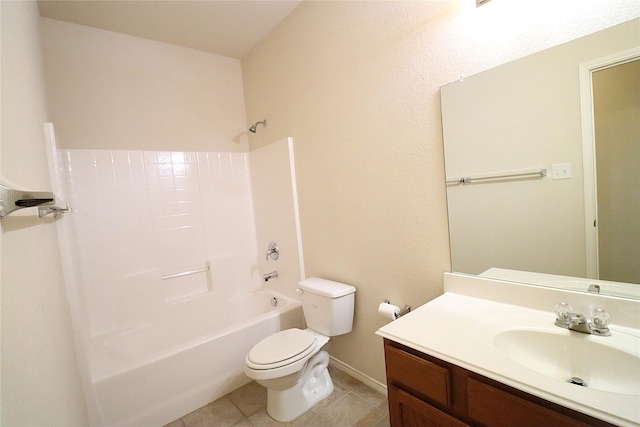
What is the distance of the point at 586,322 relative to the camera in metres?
0.92

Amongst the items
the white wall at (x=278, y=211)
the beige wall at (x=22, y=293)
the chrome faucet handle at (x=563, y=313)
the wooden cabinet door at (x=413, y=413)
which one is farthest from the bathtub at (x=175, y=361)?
the chrome faucet handle at (x=563, y=313)

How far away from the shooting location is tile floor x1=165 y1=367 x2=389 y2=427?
159 centimetres

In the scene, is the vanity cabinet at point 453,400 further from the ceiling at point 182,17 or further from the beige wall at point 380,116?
the ceiling at point 182,17

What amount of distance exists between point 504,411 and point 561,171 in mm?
866

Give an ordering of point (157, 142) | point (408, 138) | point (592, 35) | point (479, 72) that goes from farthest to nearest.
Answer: point (157, 142) → point (408, 138) → point (479, 72) → point (592, 35)

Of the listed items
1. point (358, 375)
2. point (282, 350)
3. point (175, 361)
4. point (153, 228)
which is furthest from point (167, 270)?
point (358, 375)

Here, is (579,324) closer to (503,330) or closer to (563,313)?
(563,313)

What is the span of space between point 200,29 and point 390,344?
8.63ft

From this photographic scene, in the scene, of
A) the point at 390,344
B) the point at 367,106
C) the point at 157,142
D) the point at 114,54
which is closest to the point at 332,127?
the point at 367,106

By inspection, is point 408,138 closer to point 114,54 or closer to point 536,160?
point 536,160

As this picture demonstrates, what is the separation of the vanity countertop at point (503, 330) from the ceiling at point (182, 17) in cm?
224

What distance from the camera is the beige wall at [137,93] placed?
2002 mm

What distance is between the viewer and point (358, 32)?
1648 mm

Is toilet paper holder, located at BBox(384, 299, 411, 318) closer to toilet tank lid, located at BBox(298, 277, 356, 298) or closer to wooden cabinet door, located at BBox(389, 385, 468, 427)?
toilet tank lid, located at BBox(298, 277, 356, 298)
